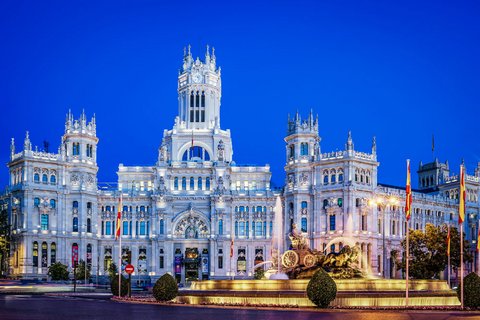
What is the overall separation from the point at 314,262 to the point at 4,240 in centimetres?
8152

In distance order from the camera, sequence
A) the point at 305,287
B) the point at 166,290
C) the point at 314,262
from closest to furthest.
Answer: the point at 166,290 < the point at 305,287 < the point at 314,262

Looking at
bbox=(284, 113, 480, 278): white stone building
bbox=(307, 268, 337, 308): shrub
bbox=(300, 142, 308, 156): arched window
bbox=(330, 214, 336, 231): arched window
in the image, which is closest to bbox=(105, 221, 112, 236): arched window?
bbox=(284, 113, 480, 278): white stone building

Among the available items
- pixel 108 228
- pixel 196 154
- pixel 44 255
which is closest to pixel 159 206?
pixel 108 228

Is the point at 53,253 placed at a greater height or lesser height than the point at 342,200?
lesser

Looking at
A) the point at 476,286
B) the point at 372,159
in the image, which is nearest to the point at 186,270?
the point at 372,159

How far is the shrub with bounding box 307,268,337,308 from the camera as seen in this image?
5109 cm

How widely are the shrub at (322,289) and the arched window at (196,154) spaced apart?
108076 mm

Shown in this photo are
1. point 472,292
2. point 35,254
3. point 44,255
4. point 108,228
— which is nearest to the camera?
point 472,292

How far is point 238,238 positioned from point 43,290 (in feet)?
209

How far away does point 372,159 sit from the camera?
14162cm

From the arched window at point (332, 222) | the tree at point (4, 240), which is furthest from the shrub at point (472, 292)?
the tree at point (4, 240)

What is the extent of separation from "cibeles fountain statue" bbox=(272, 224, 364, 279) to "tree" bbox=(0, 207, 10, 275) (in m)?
78.0

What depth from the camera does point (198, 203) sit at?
153 metres

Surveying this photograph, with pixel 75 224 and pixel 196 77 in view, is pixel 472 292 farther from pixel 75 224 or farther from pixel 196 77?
pixel 196 77
